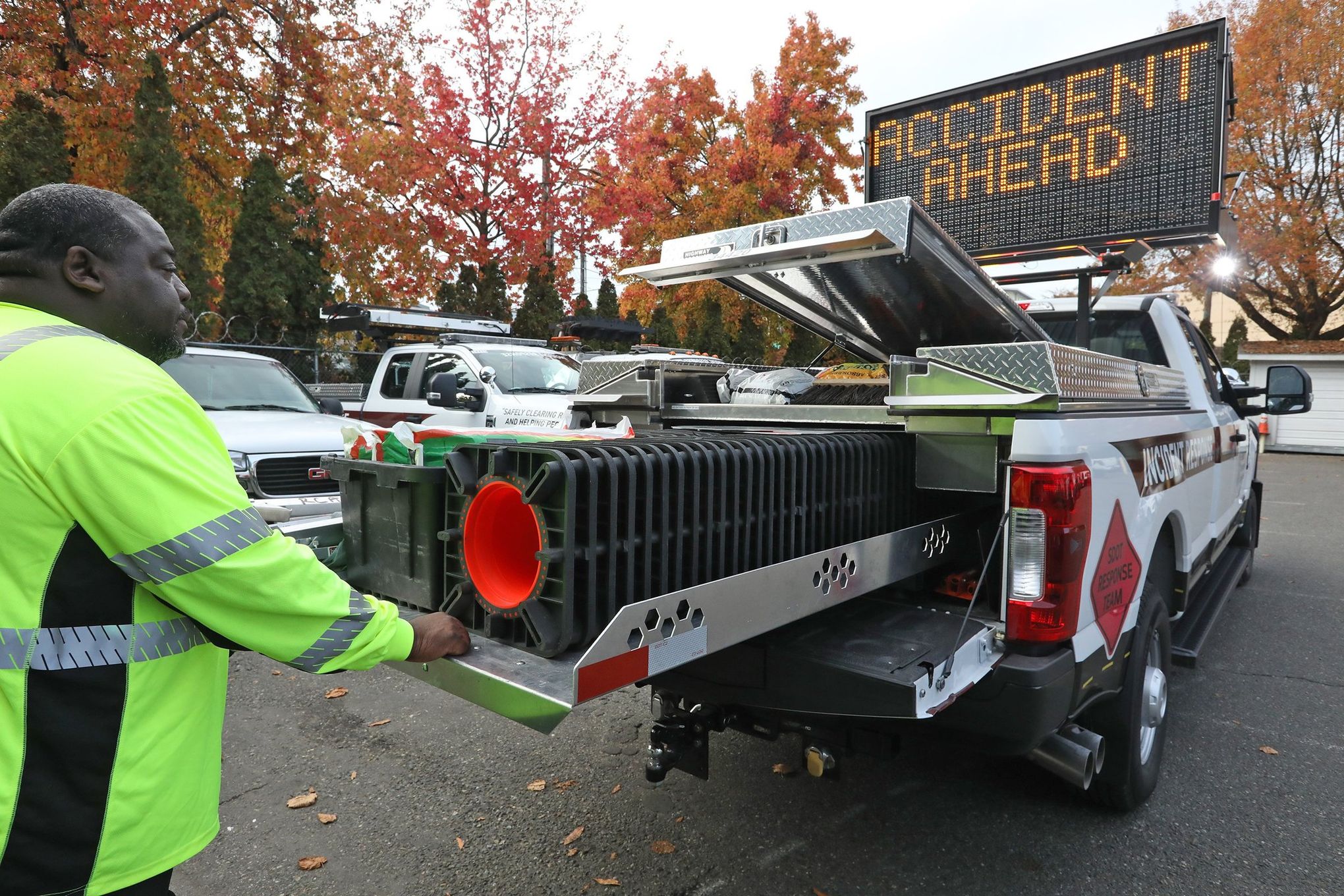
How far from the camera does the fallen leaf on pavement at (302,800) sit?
129 inches

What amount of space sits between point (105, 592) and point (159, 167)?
15.6 m

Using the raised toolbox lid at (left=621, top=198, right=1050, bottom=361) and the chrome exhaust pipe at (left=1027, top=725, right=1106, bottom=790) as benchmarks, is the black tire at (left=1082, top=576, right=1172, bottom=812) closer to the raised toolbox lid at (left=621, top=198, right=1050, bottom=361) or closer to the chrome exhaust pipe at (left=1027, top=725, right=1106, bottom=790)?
the chrome exhaust pipe at (left=1027, top=725, right=1106, bottom=790)

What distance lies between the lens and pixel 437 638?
174 cm

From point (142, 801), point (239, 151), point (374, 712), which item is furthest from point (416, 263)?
point (142, 801)

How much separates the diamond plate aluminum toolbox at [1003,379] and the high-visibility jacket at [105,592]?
1.92m

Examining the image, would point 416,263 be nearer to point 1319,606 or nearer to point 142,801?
point 1319,606

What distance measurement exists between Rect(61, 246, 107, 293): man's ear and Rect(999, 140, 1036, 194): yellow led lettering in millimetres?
4040

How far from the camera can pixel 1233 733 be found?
13.2 feet

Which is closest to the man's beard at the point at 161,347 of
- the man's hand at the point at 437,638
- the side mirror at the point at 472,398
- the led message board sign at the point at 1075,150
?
the man's hand at the point at 437,638

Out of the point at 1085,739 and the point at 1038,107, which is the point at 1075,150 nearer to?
the point at 1038,107

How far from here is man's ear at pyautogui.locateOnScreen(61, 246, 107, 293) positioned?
144 cm

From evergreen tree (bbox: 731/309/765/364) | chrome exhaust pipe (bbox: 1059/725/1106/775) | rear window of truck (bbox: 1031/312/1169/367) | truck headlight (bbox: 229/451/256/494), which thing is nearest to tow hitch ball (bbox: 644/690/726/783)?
chrome exhaust pipe (bbox: 1059/725/1106/775)

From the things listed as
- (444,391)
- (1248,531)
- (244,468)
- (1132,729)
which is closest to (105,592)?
(1132,729)

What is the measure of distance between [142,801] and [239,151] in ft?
60.7
